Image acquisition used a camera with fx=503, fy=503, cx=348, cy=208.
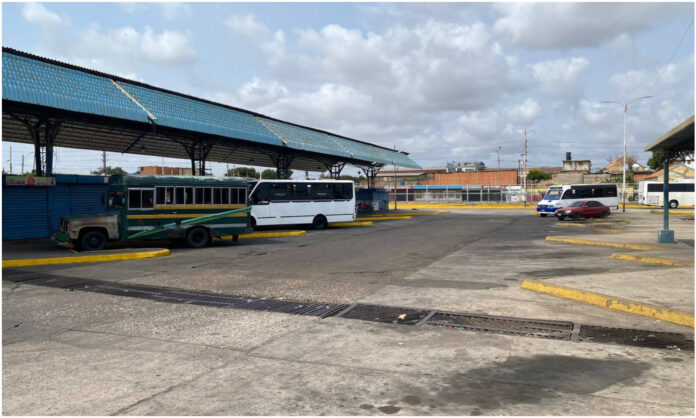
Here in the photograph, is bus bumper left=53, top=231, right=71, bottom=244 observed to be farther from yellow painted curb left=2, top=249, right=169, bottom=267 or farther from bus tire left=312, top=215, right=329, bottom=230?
bus tire left=312, top=215, right=329, bottom=230

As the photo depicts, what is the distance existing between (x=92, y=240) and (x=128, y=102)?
278 inches

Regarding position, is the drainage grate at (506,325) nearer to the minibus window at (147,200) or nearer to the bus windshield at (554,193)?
the minibus window at (147,200)

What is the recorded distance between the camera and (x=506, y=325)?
24.3 feet

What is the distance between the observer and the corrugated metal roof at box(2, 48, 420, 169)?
59.0 ft

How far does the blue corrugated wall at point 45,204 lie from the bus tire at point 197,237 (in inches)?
126

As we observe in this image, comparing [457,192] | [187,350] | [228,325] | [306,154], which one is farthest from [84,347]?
[457,192]

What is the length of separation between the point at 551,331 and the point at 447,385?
9.22 feet

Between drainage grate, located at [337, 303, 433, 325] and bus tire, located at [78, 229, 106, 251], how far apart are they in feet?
39.8

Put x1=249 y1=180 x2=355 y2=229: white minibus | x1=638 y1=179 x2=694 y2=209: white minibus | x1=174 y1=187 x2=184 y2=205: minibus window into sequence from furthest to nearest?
x1=638 y1=179 x2=694 y2=209: white minibus, x1=249 y1=180 x2=355 y2=229: white minibus, x1=174 y1=187 x2=184 y2=205: minibus window

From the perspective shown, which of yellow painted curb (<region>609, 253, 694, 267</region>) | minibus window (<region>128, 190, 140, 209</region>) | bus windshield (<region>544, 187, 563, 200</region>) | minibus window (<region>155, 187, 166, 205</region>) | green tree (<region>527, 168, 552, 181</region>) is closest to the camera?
yellow painted curb (<region>609, 253, 694, 267</region>)

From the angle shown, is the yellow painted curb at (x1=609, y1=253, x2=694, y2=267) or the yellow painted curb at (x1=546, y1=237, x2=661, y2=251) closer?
the yellow painted curb at (x1=609, y1=253, x2=694, y2=267)

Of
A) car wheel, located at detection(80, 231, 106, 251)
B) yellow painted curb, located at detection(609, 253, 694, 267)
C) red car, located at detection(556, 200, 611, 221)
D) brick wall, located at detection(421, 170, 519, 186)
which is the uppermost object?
brick wall, located at detection(421, 170, 519, 186)

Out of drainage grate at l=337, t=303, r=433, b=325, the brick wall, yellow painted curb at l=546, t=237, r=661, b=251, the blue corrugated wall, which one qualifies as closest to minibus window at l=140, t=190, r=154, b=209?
the blue corrugated wall

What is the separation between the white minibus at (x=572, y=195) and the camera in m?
38.8
